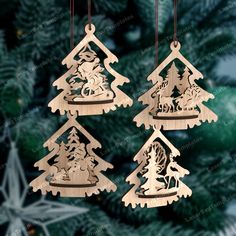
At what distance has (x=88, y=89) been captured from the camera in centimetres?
66

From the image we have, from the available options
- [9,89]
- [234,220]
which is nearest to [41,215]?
[9,89]

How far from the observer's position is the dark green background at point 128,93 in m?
0.88

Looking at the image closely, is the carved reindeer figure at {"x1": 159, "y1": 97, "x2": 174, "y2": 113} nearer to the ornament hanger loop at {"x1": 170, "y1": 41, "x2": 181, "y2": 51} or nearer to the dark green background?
the ornament hanger loop at {"x1": 170, "y1": 41, "x2": 181, "y2": 51}

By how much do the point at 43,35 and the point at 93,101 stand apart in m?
0.26

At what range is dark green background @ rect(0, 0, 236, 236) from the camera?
0.88m

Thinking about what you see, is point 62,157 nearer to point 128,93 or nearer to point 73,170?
point 73,170

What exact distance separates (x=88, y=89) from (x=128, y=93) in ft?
0.80

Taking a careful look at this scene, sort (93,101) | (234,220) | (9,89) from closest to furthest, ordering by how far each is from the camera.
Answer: (93,101)
(9,89)
(234,220)

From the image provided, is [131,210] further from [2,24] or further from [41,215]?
[2,24]

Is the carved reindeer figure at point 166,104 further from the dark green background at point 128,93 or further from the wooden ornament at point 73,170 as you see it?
the dark green background at point 128,93

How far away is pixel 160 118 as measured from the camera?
0.66 metres

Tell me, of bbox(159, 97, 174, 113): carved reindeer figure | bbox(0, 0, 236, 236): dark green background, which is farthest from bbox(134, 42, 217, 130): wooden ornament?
bbox(0, 0, 236, 236): dark green background

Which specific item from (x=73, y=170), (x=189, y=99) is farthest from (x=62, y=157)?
(x=189, y=99)

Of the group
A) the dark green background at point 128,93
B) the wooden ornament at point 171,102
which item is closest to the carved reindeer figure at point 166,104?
the wooden ornament at point 171,102
